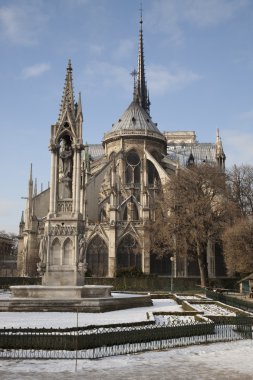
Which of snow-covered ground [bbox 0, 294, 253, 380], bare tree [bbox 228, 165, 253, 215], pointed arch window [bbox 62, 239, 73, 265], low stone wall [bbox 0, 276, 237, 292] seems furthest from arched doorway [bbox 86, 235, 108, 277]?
snow-covered ground [bbox 0, 294, 253, 380]

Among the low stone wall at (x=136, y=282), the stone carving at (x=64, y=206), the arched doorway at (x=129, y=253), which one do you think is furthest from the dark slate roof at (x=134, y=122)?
the stone carving at (x=64, y=206)

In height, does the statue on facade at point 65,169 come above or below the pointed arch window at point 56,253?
above

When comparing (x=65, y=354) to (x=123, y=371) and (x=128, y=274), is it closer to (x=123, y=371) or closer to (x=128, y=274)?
(x=123, y=371)

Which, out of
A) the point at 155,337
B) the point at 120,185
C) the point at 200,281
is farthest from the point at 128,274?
the point at 155,337

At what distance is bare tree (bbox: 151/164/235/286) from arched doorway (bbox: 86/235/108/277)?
10.7 m

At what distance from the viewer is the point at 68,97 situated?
898 inches

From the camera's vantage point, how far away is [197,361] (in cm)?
1061

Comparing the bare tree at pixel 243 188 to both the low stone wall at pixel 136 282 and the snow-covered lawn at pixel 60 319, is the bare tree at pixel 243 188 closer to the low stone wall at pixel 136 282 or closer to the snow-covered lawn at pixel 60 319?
the low stone wall at pixel 136 282

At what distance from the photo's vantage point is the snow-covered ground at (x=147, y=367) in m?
9.02

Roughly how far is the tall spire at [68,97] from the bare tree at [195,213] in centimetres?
2072

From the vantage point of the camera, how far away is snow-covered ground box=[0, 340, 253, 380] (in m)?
9.02

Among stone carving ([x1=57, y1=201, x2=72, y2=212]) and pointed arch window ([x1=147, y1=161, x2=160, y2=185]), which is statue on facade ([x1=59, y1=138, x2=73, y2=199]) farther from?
pointed arch window ([x1=147, y1=161, x2=160, y2=185])

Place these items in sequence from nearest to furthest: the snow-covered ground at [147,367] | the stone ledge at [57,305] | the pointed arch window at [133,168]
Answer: the snow-covered ground at [147,367]
the stone ledge at [57,305]
the pointed arch window at [133,168]

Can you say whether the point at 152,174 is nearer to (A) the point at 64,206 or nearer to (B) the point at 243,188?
(B) the point at 243,188
